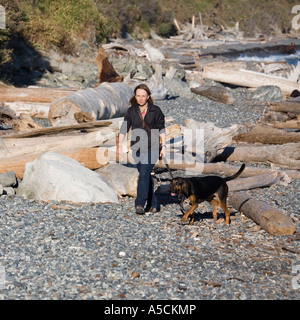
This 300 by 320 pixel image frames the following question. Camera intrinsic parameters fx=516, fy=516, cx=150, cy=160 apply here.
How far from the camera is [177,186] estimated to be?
7.32m

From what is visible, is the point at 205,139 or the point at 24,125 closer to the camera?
the point at 205,139

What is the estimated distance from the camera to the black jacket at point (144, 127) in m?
7.71

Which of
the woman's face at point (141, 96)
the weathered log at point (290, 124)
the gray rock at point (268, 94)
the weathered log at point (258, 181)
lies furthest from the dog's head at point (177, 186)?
the gray rock at point (268, 94)

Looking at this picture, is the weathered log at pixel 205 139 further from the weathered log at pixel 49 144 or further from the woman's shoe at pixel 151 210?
the woman's shoe at pixel 151 210

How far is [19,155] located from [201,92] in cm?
1219

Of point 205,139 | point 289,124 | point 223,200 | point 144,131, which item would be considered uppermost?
point 144,131

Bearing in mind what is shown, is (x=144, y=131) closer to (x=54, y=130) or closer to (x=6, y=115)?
(x=54, y=130)

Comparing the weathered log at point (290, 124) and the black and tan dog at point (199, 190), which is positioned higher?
the black and tan dog at point (199, 190)

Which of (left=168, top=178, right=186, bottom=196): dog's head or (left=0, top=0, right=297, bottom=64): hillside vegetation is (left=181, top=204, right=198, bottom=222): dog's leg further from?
(left=0, top=0, right=297, bottom=64): hillside vegetation

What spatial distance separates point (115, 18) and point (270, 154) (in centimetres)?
3009

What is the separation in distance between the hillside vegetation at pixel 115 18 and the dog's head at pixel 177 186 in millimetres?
11901

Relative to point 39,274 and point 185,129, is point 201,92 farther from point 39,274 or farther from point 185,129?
point 39,274

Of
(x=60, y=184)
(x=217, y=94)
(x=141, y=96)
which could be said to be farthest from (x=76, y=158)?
(x=217, y=94)
